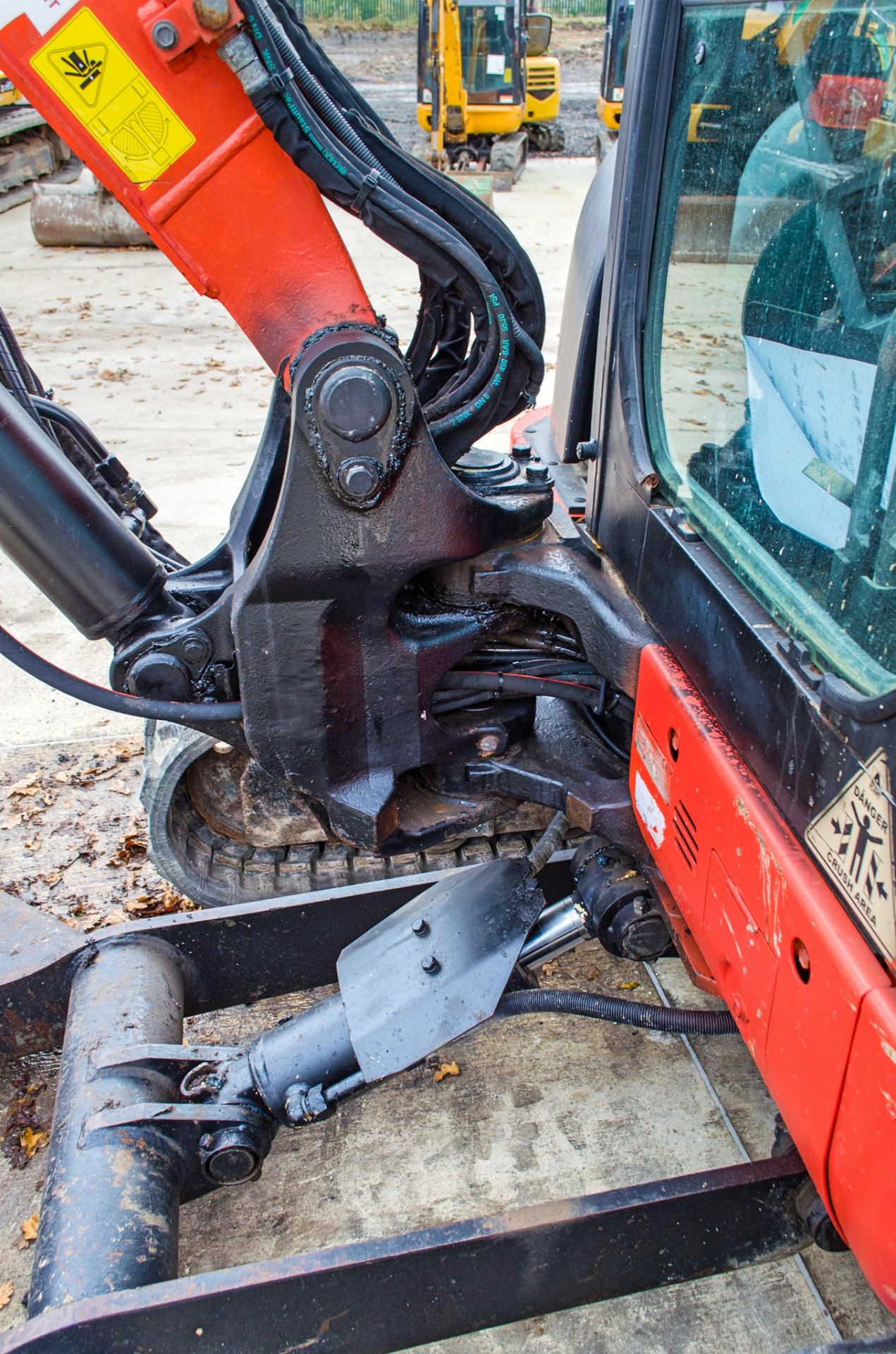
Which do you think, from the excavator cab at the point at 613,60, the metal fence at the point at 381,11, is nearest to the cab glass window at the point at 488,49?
the excavator cab at the point at 613,60

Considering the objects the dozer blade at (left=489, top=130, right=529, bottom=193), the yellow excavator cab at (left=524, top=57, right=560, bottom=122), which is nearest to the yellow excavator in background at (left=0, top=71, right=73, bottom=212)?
the dozer blade at (left=489, top=130, right=529, bottom=193)

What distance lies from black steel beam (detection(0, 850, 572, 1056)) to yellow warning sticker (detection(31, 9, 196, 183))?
1.55m

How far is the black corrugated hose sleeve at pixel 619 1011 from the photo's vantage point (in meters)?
2.18

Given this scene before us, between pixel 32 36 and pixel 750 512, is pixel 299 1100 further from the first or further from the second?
pixel 32 36

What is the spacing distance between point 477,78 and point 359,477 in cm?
1565

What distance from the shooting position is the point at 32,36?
200 centimetres

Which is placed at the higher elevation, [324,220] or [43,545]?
[324,220]

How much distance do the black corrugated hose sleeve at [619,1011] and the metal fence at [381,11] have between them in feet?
118

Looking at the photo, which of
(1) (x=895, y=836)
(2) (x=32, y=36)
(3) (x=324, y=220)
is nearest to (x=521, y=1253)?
(1) (x=895, y=836)

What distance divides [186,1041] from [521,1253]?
3.91 feet

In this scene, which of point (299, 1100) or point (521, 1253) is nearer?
point (521, 1253)

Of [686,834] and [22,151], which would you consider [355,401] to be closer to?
[686,834]

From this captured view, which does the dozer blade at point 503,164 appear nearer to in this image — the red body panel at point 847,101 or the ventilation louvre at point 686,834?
the red body panel at point 847,101

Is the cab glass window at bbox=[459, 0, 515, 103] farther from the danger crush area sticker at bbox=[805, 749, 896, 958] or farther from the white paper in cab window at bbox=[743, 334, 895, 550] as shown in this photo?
the danger crush area sticker at bbox=[805, 749, 896, 958]
